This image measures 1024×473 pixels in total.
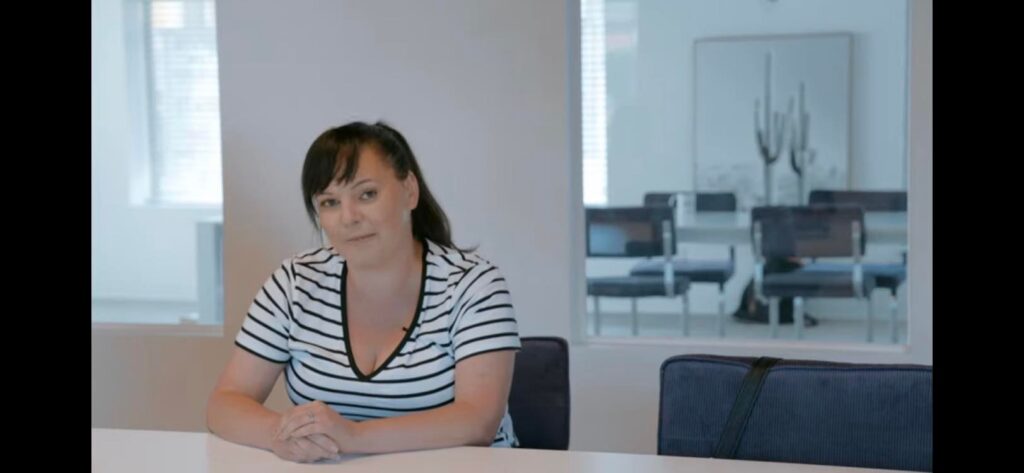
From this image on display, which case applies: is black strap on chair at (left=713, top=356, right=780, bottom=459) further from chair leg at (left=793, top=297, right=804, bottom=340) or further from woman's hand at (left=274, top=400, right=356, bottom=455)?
chair leg at (left=793, top=297, right=804, bottom=340)

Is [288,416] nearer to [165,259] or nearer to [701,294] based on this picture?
[701,294]

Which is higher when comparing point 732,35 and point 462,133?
point 732,35

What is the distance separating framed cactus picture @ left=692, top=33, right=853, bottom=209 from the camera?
389 cm

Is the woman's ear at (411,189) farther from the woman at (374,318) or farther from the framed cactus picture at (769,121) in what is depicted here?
the framed cactus picture at (769,121)

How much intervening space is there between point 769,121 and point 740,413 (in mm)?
2101

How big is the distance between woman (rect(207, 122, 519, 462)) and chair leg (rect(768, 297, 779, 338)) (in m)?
1.84

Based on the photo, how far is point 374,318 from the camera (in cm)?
225

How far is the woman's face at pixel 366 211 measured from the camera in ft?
7.22

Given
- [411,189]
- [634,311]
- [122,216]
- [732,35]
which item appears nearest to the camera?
[411,189]

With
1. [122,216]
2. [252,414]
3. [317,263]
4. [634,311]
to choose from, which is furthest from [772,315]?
[122,216]

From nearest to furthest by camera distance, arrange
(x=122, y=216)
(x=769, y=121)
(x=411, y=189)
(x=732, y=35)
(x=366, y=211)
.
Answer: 1. (x=366, y=211)
2. (x=411, y=189)
3. (x=732, y=35)
4. (x=769, y=121)
5. (x=122, y=216)

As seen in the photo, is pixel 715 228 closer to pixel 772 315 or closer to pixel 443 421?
pixel 772 315

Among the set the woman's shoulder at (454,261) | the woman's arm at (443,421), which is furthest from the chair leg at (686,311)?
the woman's arm at (443,421)

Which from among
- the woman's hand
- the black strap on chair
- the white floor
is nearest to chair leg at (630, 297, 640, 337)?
the white floor
